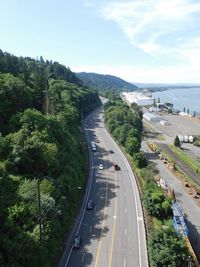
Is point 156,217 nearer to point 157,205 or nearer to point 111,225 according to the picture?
point 157,205

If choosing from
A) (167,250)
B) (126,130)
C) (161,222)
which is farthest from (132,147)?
(167,250)

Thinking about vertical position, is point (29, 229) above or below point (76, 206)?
above

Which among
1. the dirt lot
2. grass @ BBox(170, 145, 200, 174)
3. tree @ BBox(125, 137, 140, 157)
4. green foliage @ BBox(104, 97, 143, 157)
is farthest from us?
the dirt lot

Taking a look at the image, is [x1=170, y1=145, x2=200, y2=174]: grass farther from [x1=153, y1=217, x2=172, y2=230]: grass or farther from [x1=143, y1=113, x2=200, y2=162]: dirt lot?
[x1=153, y1=217, x2=172, y2=230]: grass

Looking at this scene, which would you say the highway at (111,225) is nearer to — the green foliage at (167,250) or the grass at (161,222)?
the grass at (161,222)

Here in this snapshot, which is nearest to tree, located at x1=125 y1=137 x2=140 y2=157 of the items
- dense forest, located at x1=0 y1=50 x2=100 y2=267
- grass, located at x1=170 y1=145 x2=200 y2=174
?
dense forest, located at x1=0 y1=50 x2=100 y2=267

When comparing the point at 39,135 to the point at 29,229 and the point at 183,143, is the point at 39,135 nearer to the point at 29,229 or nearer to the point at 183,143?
the point at 29,229

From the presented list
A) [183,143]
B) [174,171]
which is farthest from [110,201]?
[183,143]
